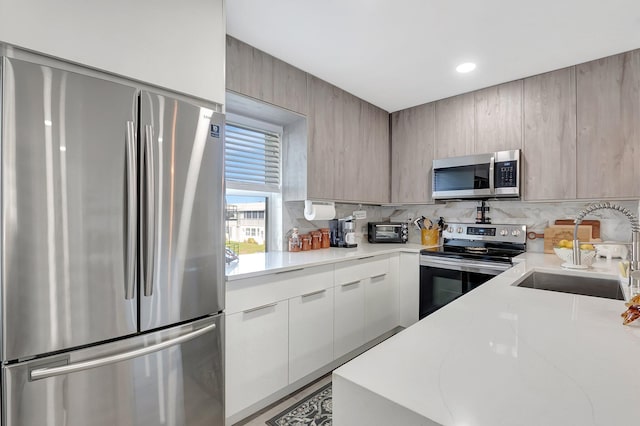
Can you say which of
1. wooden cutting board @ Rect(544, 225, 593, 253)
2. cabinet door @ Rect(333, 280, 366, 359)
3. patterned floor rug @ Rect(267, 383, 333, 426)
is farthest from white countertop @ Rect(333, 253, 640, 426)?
wooden cutting board @ Rect(544, 225, 593, 253)

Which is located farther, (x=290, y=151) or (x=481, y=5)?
(x=290, y=151)

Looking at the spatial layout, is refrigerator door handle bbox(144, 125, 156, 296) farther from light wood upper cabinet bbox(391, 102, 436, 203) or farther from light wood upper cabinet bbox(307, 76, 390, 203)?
light wood upper cabinet bbox(391, 102, 436, 203)

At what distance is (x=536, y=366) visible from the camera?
24.8 inches

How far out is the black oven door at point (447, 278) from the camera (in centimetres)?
237

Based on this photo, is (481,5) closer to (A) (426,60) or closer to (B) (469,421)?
(A) (426,60)

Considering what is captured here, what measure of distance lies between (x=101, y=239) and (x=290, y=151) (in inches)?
65.5

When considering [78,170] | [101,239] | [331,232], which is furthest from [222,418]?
[331,232]

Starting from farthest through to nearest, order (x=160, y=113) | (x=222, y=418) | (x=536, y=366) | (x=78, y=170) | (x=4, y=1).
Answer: (x=222, y=418)
(x=160, y=113)
(x=78, y=170)
(x=4, y=1)
(x=536, y=366)

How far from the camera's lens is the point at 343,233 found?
113 inches

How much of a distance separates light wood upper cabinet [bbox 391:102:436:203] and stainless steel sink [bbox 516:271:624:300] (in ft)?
4.41

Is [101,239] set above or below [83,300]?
above

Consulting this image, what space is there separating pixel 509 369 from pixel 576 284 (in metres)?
1.54

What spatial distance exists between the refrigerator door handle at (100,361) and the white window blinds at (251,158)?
1.18m

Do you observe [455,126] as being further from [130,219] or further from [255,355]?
[130,219]
